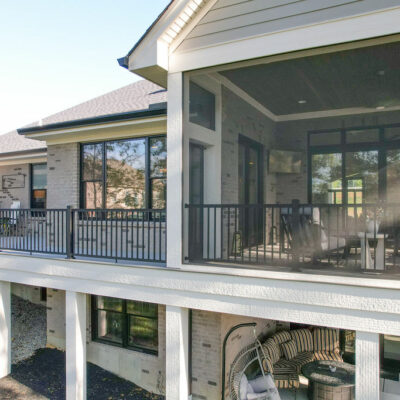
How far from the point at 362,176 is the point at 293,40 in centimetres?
540

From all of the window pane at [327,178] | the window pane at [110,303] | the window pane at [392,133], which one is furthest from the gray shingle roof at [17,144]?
the window pane at [392,133]

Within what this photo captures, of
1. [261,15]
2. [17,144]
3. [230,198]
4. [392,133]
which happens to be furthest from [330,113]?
[17,144]

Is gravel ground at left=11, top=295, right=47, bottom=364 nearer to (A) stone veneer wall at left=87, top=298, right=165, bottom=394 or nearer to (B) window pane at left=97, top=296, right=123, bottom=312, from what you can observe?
(A) stone veneer wall at left=87, top=298, right=165, bottom=394

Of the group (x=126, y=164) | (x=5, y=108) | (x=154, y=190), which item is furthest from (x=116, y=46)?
(x=5, y=108)

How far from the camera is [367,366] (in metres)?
4.07

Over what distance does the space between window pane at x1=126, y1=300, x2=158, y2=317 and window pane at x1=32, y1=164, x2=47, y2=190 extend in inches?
218

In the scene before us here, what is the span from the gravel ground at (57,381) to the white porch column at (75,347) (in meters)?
1.09

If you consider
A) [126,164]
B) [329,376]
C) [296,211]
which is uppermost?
[126,164]

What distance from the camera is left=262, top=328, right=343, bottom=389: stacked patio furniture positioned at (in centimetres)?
676

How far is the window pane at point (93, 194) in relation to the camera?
8.41 meters

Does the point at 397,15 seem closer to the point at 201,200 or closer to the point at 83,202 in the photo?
the point at 201,200

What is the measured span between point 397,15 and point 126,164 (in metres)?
5.79

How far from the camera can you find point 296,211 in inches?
176

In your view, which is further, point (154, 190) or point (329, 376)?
point (154, 190)
